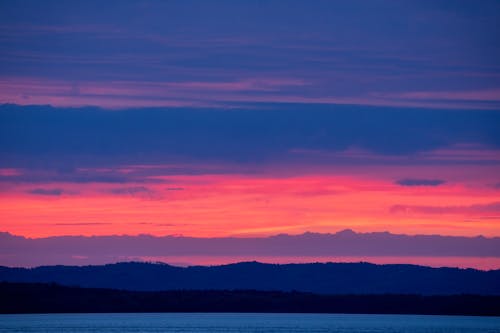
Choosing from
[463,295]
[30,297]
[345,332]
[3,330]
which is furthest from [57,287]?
[463,295]

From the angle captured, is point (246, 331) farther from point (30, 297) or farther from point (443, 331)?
point (30, 297)

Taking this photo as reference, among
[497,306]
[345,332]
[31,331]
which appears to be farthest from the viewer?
[497,306]

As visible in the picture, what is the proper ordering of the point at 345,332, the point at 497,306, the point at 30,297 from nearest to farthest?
the point at 345,332 < the point at 30,297 < the point at 497,306

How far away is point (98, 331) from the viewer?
147 meters

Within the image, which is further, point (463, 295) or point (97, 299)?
point (463, 295)

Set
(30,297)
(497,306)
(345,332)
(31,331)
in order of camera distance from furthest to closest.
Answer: (497,306) → (30,297) → (345,332) → (31,331)

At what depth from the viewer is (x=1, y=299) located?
178625 millimetres

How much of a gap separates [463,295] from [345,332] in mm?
51024

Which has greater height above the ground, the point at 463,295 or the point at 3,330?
the point at 463,295

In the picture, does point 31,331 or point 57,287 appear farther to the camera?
point 57,287

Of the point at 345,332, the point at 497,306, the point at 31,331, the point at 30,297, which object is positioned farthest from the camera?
the point at 497,306

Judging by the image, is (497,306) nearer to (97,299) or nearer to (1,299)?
(97,299)

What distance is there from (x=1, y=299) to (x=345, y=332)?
2228 inches

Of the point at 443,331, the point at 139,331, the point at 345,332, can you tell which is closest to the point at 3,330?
the point at 139,331
